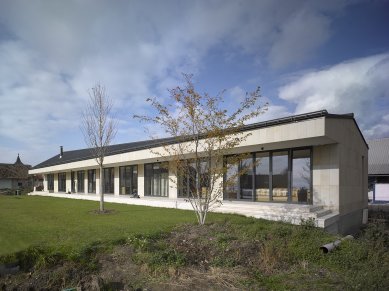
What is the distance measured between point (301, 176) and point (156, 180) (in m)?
10.5

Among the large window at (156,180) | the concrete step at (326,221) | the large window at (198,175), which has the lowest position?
the concrete step at (326,221)

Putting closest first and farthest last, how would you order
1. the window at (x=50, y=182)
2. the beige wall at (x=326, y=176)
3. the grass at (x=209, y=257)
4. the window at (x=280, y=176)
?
the grass at (x=209, y=257) < the beige wall at (x=326, y=176) < the window at (x=280, y=176) < the window at (x=50, y=182)

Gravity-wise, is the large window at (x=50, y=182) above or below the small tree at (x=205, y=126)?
below

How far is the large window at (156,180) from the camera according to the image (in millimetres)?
20080

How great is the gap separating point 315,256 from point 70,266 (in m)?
5.41

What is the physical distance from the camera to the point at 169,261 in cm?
621

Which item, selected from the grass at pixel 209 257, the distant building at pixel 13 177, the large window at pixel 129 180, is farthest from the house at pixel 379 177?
the distant building at pixel 13 177

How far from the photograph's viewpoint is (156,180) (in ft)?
68.3

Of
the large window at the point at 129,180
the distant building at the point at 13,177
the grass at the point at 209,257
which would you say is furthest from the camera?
the distant building at the point at 13,177

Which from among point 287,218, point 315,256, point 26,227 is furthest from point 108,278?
point 287,218

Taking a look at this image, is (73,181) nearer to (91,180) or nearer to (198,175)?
(91,180)

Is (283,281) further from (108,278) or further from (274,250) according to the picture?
(108,278)

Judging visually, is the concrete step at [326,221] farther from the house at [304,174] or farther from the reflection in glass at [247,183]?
the reflection in glass at [247,183]

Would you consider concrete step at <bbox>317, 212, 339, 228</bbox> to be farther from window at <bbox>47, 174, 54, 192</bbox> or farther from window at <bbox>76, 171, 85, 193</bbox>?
window at <bbox>47, 174, 54, 192</bbox>
